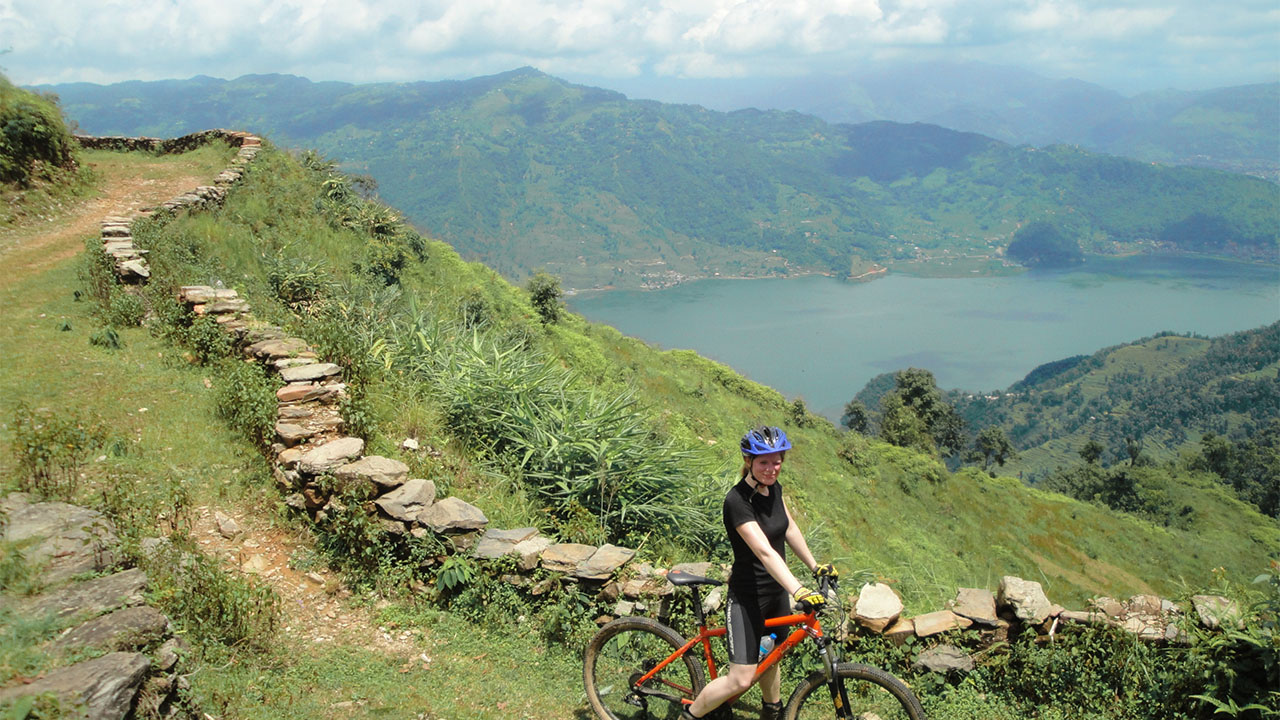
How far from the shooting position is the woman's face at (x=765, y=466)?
3291 millimetres

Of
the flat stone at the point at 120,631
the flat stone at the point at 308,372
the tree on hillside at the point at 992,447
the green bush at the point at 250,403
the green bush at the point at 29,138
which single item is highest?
the green bush at the point at 29,138

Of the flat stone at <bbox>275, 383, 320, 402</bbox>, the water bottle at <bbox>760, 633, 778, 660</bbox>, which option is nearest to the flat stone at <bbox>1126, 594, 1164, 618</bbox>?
the water bottle at <bbox>760, 633, 778, 660</bbox>

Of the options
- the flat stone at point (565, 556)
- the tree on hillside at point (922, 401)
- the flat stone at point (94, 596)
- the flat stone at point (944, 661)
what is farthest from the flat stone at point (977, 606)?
the tree on hillside at point (922, 401)

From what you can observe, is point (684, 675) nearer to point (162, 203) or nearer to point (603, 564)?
point (603, 564)

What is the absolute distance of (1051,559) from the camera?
27.8 meters

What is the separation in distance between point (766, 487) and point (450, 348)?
19.9 ft

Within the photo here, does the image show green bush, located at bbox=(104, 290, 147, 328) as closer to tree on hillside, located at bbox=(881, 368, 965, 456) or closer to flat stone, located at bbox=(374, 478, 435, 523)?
flat stone, located at bbox=(374, 478, 435, 523)

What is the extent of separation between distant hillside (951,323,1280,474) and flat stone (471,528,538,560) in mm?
100822

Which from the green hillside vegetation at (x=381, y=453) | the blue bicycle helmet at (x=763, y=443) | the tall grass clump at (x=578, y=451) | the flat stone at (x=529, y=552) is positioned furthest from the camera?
the tall grass clump at (x=578, y=451)

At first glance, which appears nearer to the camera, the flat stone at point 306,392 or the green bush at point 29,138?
the flat stone at point 306,392

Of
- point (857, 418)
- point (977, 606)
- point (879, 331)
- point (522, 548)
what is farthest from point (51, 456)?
point (879, 331)

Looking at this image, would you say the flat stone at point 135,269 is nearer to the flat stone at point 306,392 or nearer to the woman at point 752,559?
the flat stone at point 306,392

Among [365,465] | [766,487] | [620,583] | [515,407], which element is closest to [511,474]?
[515,407]

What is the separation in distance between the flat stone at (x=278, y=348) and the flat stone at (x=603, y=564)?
4554mm
